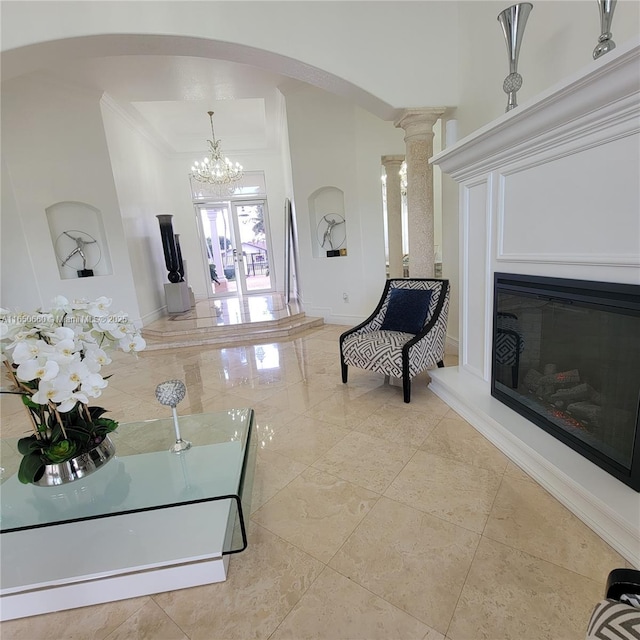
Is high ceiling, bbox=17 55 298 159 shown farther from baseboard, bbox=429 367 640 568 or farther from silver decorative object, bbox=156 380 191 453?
baseboard, bbox=429 367 640 568

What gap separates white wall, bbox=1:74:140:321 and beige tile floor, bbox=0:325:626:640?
470 centimetres

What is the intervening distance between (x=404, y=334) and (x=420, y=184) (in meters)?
1.55

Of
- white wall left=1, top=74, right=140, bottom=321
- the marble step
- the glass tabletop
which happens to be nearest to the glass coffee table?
the glass tabletop

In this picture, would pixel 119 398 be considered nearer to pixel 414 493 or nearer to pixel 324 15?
pixel 414 493

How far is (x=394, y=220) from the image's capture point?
568 centimetres

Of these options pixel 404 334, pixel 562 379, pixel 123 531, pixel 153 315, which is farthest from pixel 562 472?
pixel 153 315

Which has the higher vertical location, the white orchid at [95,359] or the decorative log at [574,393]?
the white orchid at [95,359]

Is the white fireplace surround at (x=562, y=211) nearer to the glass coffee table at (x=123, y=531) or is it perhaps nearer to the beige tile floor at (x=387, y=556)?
the beige tile floor at (x=387, y=556)

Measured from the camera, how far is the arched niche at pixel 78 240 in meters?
5.19

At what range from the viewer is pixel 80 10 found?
2.62 metres

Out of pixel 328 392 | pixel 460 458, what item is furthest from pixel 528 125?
pixel 328 392

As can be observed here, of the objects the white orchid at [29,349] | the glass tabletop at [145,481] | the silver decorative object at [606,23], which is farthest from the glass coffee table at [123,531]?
the silver decorative object at [606,23]

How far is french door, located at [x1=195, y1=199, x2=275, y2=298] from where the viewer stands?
8172 mm

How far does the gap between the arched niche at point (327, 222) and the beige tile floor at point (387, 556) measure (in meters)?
3.63
